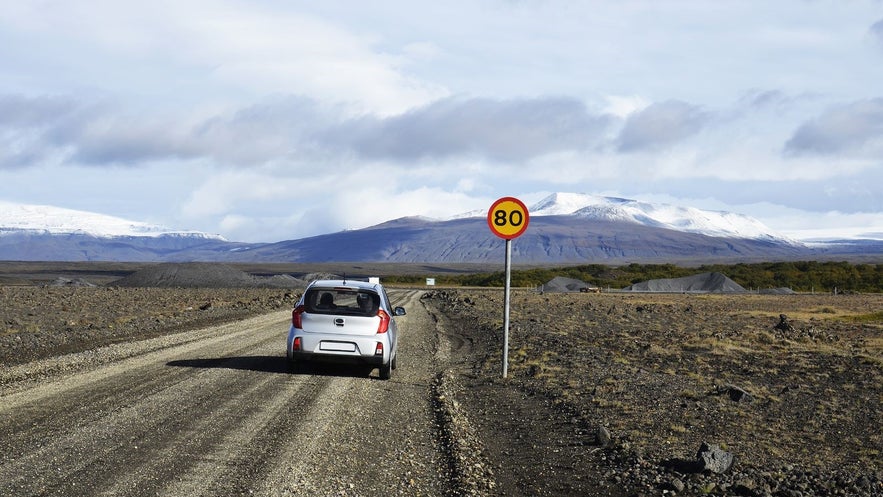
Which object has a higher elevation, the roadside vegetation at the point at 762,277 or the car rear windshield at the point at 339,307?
the car rear windshield at the point at 339,307

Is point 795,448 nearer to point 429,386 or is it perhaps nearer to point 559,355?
point 429,386

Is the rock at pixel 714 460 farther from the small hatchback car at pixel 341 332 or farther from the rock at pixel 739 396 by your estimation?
the small hatchback car at pixel 341 332

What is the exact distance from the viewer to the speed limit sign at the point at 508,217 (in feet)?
51.9

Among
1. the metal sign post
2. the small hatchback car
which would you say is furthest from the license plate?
the metal sign post

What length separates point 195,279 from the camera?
9450cm

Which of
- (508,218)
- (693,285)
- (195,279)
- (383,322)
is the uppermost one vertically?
(508,218)

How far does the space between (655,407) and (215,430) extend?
660 centimetres

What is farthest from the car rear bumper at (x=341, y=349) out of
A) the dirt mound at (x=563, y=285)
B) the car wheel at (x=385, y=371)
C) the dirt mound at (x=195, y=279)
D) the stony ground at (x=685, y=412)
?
the dirt mound at (x=563, y=285)

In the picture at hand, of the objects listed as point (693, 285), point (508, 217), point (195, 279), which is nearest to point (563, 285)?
point (693, 285)

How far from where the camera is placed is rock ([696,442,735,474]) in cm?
863

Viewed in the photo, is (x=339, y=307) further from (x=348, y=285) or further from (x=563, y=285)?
(x=563, y=285)

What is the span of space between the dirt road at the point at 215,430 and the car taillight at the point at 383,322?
3.12ft

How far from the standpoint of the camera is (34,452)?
8680mm

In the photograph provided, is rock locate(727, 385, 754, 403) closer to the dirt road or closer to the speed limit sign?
the speed limit sign
